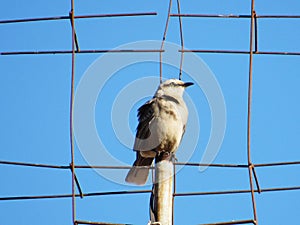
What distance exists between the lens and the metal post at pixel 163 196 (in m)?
5.22

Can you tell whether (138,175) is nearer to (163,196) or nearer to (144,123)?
(144,123)

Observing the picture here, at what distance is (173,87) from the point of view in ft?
28.7

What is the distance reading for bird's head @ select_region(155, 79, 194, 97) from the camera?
8688 millimetres

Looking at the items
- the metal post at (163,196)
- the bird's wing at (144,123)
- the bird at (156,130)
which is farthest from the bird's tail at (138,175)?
the metal post at (163,196)

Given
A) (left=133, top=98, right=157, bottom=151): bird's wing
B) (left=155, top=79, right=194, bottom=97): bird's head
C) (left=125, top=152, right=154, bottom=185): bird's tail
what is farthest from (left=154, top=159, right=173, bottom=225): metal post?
(left=155, top=79, right=194, bottom=97): bird's head

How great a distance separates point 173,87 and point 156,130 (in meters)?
1.13

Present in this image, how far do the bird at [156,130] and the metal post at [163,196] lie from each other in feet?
6.18

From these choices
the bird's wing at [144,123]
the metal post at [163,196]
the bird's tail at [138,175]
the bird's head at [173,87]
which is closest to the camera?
the metal post at [163,196]

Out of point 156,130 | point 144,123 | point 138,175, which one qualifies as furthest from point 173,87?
point 138,175

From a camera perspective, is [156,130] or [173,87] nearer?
[156,130]

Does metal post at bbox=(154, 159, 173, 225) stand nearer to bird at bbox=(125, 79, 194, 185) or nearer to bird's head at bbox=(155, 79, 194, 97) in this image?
bird at bbox=(125, 79, 194, 185)

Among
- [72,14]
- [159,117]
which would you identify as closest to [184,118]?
[159,117]

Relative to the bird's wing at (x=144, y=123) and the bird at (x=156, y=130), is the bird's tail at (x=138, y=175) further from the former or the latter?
the bird's wing at (x=144, y=123)

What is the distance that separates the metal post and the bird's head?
10.1ft
